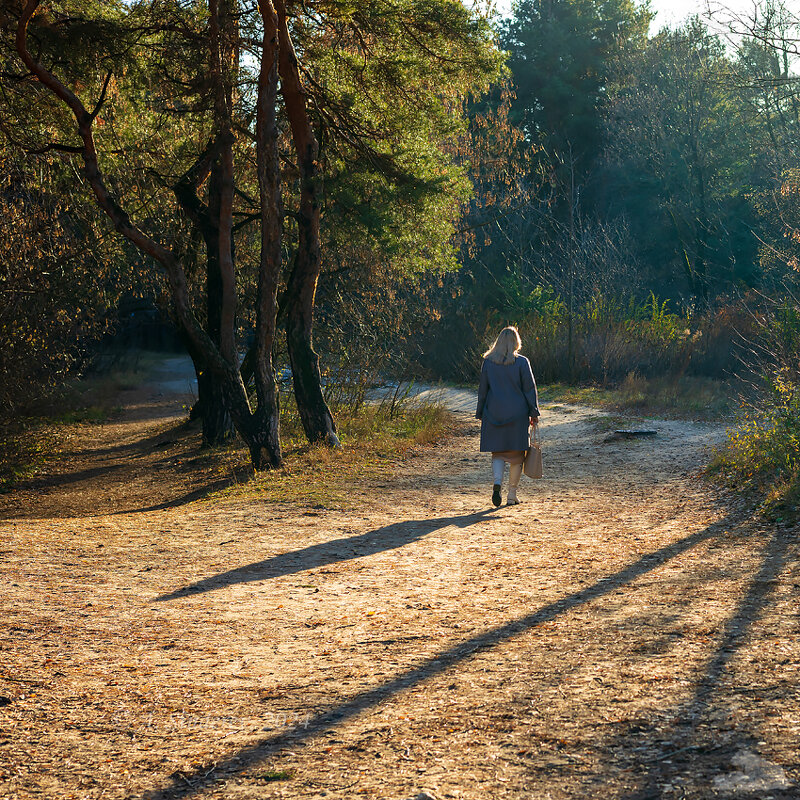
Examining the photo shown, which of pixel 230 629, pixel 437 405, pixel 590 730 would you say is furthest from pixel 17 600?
pixel 437 405

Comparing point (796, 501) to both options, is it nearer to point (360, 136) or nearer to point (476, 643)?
point (476, 643)

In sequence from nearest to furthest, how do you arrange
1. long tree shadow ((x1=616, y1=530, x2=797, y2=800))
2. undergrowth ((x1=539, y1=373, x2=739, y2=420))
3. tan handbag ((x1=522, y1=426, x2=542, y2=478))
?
long tree shadow ((x1=616, y1=530, x2=797, y2=800)), tan handbag ((x1=522, y1=426, x2=542, y2=478)), undergrowth ((x1=539, y1=373, x2=739, y2=420))

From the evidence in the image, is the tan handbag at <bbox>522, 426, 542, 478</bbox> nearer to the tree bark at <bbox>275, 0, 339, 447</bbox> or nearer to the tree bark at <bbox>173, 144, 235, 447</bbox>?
the tree bark at <bbox>275, 0, 339, 447</bbox>

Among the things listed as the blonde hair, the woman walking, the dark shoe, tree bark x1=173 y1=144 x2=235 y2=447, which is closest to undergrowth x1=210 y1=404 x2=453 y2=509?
tree bark x1=173 y1=144 x2=235 y2=447

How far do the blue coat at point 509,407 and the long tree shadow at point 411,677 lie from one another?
7.83 feet

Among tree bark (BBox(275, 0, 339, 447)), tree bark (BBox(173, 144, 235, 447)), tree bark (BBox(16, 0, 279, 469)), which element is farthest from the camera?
tree bark (BBox(173, 144, 235, 447))

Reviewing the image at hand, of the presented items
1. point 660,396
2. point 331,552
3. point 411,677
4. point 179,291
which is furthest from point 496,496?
point 660,396

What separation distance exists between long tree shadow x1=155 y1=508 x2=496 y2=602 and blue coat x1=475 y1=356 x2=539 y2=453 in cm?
80

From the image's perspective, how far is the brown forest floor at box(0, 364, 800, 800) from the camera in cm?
349

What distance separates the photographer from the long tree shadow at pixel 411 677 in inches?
140

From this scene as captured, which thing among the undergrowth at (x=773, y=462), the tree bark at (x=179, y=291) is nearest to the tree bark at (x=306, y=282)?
the tree bark at (x=179, y=291)

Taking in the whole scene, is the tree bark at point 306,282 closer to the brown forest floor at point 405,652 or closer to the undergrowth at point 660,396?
the brown forest floor at point 405,652

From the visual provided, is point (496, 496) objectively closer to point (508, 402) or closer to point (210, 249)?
point (508, 402)

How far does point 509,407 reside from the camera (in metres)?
9.24
